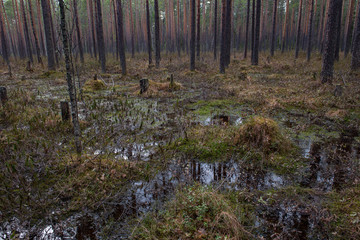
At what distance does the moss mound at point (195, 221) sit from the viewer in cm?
267

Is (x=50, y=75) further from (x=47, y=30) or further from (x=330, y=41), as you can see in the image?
(x=330, y=41)

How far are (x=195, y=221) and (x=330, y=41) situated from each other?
11968 mm

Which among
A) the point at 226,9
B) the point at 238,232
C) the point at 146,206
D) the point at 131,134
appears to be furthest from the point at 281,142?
the point at 226,9

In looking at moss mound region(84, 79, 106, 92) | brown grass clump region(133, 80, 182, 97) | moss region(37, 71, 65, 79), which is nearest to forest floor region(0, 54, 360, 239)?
brown grass clump region(133, 80, 182, 97)

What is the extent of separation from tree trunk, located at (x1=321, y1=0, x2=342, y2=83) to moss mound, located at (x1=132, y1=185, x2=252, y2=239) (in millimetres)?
11241

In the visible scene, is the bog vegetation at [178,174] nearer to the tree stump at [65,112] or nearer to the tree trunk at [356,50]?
the tree stump at [65,112]

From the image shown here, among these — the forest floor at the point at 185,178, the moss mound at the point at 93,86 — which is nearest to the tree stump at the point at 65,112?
the forest floor at the point at 185,178

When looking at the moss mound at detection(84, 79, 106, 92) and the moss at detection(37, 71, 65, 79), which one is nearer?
the moss mound at detection(84, 79, 106, 92)

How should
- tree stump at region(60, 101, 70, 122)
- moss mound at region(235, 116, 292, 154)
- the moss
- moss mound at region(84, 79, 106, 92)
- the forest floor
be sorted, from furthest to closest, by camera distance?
the moss → moss mound at region(84, 79, 106, 92) → tree stump at region(60, 101, 70, 122) → moss mound at region(235, 116, 292, 154) → the forest floor

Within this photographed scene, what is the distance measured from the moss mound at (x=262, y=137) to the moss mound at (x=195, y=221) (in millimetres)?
2184

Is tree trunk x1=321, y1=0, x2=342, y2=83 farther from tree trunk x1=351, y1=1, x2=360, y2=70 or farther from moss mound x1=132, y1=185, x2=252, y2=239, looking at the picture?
moss mound x1=132, y1=185, x2=252, y2=239

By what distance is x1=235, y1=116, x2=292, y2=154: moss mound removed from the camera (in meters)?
4.98

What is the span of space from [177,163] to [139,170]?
79 centimetres

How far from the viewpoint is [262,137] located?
5.04 meters
